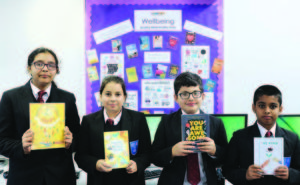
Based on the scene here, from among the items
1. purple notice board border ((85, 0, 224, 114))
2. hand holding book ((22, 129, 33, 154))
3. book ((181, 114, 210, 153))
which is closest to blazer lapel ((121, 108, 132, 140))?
book ((181, 114, 210, 153))

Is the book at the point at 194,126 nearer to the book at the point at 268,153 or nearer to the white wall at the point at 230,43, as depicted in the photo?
the book at the point at 268,153

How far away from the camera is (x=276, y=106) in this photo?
1.56 m

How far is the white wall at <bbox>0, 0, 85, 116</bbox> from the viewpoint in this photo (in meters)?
3.01

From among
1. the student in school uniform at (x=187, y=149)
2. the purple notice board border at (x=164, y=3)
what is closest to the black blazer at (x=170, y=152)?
the student in school uniform at (x=187, y=149)

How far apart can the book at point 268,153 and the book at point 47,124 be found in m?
1.25

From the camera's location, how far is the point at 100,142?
5.27 ft

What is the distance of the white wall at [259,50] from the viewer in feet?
10.1

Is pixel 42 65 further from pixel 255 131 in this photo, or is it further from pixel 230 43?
pixel 230 43

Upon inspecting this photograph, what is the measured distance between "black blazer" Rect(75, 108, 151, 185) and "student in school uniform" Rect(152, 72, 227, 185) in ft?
0.32

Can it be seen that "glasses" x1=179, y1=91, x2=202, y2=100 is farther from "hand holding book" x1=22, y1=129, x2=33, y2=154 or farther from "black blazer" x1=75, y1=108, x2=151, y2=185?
"hand holding book" x1=22, y1=129, x2=33, y2=154

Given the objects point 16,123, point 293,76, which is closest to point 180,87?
point 16,123

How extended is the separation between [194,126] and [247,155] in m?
0.40

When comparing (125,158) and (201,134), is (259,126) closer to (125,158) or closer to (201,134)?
(201,134)

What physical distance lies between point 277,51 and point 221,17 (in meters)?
0.87
